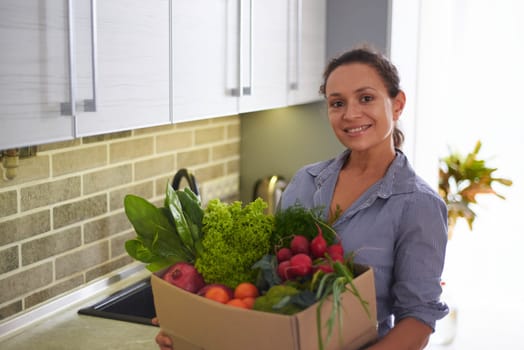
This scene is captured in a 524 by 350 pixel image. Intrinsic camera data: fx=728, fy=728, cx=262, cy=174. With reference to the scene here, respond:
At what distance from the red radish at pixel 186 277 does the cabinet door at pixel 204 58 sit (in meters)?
0.61

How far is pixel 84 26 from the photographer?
4.99ft

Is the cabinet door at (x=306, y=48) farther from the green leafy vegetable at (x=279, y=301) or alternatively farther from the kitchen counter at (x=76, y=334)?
the green leafy vegetable at (x=279, y=301)

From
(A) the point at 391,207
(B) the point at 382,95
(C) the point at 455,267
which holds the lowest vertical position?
(C) the point at 455,267

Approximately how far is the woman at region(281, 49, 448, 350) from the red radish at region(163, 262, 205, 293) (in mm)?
342

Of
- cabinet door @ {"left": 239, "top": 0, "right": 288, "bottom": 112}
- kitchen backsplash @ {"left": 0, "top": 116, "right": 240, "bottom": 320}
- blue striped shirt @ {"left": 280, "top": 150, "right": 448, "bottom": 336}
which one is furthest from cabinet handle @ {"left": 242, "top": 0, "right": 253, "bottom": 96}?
blue striped shirt @ {"left": 280, "top": 150, "right": 448, "bottom": 336}

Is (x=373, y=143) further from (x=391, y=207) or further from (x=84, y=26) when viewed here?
(x=84, y=26)

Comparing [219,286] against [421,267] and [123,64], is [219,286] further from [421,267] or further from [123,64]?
[123,64]

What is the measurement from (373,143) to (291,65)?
91 cm

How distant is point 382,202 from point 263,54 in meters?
0.87

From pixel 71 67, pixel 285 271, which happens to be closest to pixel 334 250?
pixel 285 271

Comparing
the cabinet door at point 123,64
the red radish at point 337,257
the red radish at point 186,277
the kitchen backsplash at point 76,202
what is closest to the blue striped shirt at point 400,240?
the red radish at point 337,257

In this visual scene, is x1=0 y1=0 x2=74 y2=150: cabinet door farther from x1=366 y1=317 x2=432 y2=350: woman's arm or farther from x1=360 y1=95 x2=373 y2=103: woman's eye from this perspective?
x1=366 y1=317 x2=432 y2=350: woman's arm

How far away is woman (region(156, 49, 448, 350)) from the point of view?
4.95ft

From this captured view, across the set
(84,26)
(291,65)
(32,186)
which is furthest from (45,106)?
(291,65)
